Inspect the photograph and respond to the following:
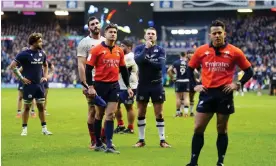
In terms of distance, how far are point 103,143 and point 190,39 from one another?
49855 millimetres

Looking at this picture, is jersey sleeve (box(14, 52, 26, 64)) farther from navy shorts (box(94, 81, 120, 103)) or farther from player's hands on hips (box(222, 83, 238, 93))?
player's hands on hips (box(222, 83, 238, 93))

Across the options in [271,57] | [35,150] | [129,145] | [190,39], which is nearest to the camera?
[35,150]

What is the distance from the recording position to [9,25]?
65625 millimetres

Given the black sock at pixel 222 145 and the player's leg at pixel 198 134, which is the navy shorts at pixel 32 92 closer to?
the player's leg at pixel 198 134

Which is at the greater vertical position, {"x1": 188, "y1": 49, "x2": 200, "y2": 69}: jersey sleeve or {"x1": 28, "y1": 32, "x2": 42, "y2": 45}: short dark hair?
{"x1": 28, "y1": 32, "x2": 42, "y2": 45}: short dark hair

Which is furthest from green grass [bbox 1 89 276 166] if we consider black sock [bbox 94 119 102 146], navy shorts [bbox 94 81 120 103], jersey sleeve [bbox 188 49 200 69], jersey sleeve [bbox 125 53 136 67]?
jersey sleeve [bbox 125 53 136 67]

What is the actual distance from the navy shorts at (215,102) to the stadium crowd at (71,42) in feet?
153

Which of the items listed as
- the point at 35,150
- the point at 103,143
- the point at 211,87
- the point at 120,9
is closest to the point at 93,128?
the point at 103,143

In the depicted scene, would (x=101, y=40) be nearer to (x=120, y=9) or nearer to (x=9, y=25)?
(x=120, y=9)

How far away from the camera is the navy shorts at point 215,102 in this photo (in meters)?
9.00

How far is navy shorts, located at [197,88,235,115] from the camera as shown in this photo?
29.5ft

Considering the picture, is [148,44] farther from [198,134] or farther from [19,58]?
[19,58]

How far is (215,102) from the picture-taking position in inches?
356

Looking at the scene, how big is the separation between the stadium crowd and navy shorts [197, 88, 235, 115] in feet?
153
